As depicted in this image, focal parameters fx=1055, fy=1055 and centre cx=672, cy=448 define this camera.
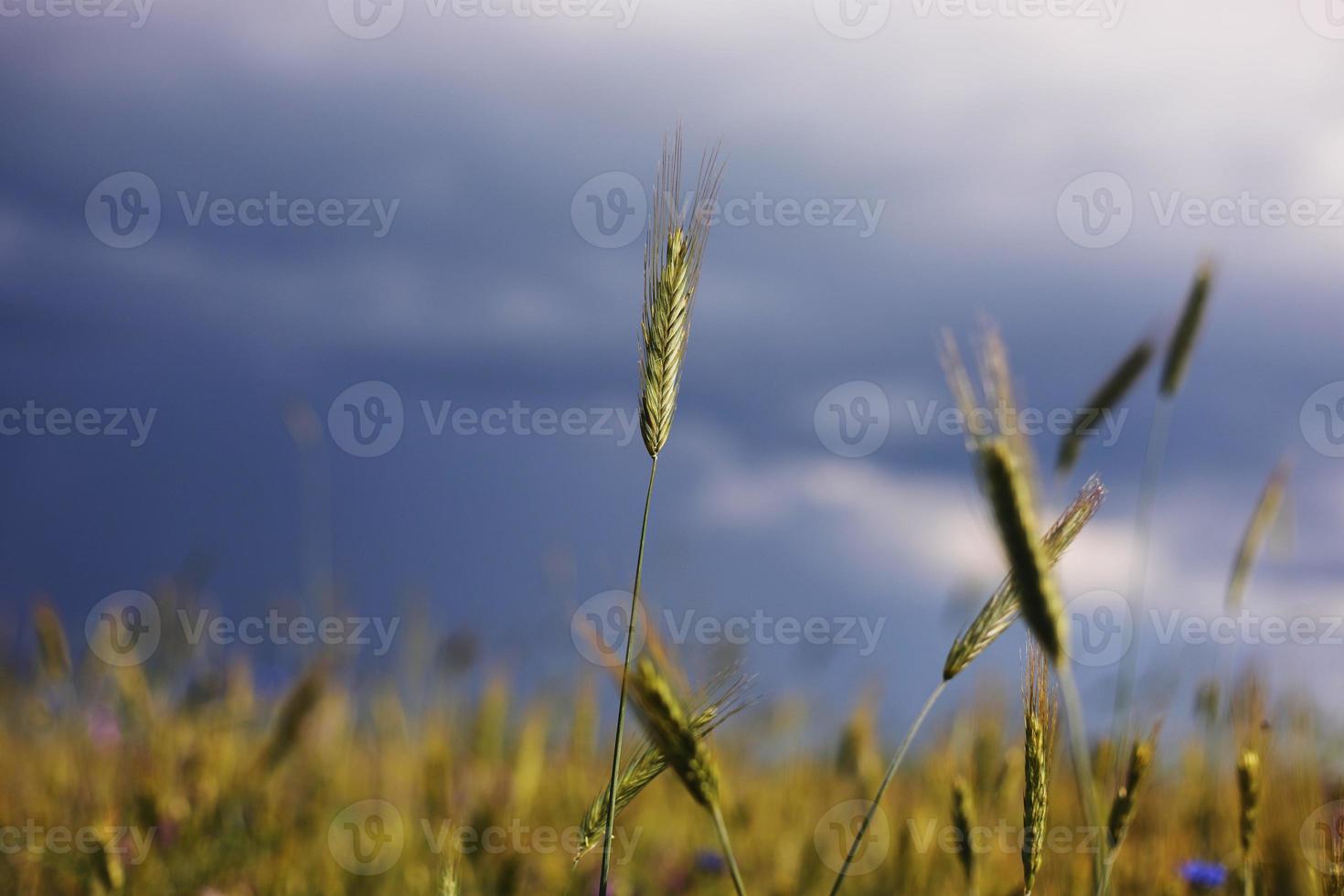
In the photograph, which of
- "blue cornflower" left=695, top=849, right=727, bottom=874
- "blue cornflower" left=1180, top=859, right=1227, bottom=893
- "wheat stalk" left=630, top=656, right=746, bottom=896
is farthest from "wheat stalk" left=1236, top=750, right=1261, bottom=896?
"blue cornflower" left=695, top=849, right=727, bottom=874

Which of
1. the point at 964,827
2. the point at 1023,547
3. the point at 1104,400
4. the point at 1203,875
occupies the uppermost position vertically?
the point at 1104,400

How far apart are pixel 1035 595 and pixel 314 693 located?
1926 millimetres

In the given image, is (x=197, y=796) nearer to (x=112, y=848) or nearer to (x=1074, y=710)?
(x=112, y=848)

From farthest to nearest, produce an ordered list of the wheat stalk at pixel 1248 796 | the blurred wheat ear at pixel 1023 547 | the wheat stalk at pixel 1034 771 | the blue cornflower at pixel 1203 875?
the blue cornflower at pixel 1203 875
the wheat stalk at pixel 1248 796
the wheat stalk at pixel 1034 771
the blurred wheat ear at pixel 1023 547

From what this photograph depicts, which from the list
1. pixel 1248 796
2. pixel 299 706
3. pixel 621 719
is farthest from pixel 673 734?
pixel 299 706

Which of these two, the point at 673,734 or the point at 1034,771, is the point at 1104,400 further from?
the point at 673,734

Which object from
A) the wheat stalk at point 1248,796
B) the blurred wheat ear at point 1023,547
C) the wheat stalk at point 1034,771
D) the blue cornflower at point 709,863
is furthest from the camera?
the blue cornflower at point 709,863

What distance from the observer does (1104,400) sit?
8.75ft

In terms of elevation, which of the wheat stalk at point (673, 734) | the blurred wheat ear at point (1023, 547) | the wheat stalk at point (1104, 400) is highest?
the wheat stalk at point (1104, 400)

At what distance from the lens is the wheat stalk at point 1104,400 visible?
8.68ft

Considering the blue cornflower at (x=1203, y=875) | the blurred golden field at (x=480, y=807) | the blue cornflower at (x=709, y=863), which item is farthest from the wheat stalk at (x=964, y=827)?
the blue cornflower at (x=709, y=863)

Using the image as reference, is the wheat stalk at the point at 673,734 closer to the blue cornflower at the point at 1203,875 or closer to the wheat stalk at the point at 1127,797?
the wheat stalk at the point at 1127,797

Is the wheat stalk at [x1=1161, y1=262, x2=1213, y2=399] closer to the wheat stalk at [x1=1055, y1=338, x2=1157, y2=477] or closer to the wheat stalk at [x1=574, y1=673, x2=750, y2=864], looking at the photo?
the wheat stalk at [x1=1055, y1=338, x2=1157, y2=477]

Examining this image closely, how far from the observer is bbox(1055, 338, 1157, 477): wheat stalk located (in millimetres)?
2645
